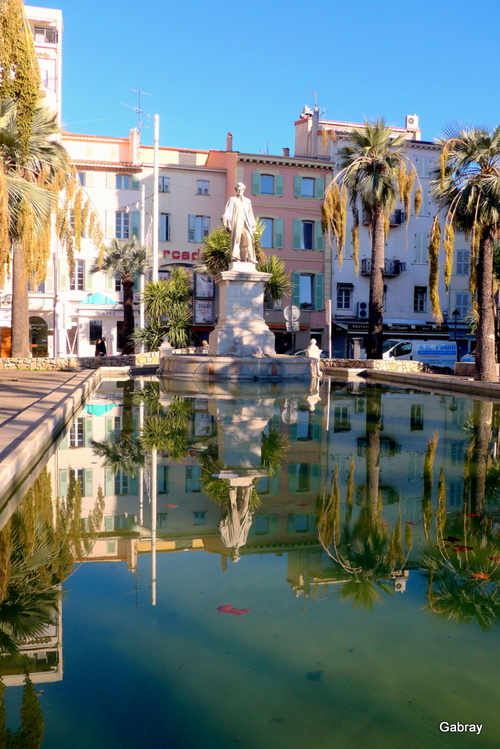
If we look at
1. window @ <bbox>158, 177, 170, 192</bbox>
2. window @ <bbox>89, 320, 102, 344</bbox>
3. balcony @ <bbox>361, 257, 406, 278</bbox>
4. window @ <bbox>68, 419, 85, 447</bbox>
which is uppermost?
window @ <bbox>158, 177, 170, 192</bbox>

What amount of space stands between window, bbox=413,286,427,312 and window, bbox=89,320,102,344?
71.7 ft

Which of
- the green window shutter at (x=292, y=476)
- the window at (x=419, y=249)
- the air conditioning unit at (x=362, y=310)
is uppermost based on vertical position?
the window at (x=419, y=249)

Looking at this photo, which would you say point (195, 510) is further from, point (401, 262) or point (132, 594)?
point (401, 262)

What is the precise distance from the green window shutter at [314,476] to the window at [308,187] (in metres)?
42.3

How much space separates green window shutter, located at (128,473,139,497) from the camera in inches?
227

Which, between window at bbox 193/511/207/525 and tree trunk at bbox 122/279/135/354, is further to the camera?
tree trunk at bbox 122/279/135/354

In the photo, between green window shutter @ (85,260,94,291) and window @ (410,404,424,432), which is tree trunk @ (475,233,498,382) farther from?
green window shutter @ (85,260,94,291)

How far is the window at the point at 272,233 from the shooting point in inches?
1852

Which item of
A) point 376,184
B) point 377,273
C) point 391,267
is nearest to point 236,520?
point 377,273

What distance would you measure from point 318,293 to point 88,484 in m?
43.0

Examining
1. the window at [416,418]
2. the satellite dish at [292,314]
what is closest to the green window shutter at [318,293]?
the satellite dish at [292,314]

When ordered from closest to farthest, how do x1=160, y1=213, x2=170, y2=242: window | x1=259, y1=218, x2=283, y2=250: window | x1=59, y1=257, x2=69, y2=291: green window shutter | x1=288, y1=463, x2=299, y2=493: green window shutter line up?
1. x1=288, y1=463, x2=299, y2=493: green window shutter
2. x1=59, y1=257, x2=69, y2=291: green window shutter
3. x1=160, y1=213, x2=170, y2=242: window
4. x1=259, y1=218, x2=283, y2=250: window

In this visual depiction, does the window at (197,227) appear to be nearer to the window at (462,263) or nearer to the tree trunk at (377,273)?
the window at (462,263)

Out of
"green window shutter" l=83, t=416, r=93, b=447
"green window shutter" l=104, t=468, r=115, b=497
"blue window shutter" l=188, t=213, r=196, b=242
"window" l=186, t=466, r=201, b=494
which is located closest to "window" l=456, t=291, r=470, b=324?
"blue window shutter" l=188, t=213, r=196, b=242
